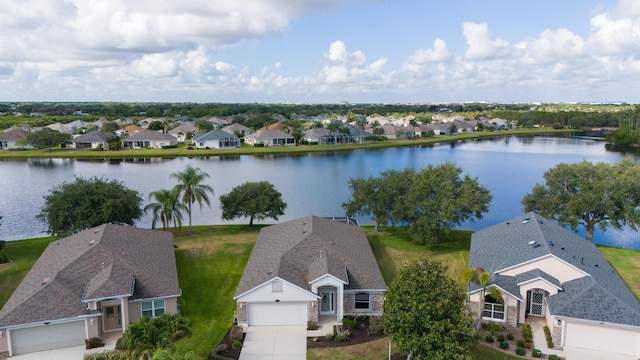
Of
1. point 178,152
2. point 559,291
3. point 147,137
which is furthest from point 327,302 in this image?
point 147,137

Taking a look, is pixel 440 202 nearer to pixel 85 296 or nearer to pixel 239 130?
pixel 85 296

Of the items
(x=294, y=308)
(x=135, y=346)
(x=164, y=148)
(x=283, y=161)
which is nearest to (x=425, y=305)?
(x=294, y=308)

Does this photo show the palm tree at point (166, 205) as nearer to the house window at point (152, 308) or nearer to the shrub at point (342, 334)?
the house window at point (152, 308)

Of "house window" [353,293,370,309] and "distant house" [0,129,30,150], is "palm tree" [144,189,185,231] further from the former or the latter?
"distant house" [0,129,30,150]

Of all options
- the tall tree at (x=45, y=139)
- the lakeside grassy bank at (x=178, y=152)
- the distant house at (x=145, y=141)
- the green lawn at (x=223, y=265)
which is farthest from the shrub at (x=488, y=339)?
the tall tree at (x=45, y=139)

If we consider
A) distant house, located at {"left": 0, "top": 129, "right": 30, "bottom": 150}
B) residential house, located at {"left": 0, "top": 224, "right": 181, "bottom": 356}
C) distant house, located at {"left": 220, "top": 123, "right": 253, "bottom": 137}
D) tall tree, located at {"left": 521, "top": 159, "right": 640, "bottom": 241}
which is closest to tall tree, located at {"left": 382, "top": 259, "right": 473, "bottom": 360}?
residential house, located at {"left": 0, "top": 224, "right": 181, "bottom": 356}
